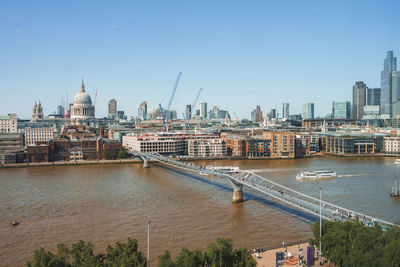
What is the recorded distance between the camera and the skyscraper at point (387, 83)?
124 metres

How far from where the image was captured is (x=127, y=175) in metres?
25.6

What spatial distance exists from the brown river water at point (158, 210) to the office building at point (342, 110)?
11980cm

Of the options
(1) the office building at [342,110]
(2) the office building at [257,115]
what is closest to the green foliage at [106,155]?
(1) the office building at [342,110]

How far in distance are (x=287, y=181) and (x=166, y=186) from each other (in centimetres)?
690

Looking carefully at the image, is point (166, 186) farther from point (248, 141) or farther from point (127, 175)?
point (248, 141)

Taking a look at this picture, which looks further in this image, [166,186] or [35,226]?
[166,186]

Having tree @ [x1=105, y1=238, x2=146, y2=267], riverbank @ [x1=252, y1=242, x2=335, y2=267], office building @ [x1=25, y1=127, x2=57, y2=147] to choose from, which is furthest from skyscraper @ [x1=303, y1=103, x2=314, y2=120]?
tree @ [x1=105, y1=238, x2=146, y2=267]

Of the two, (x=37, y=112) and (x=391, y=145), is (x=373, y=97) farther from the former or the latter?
(x=37, y=112)

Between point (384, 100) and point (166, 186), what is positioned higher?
point (384, 100)

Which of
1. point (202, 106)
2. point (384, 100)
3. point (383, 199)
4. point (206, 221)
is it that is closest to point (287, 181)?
point (383, 199)

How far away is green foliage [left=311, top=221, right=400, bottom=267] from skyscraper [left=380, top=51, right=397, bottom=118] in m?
124

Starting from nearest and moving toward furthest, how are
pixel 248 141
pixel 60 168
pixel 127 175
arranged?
pixel 127 175
pixel 60 168
pixel 248 141

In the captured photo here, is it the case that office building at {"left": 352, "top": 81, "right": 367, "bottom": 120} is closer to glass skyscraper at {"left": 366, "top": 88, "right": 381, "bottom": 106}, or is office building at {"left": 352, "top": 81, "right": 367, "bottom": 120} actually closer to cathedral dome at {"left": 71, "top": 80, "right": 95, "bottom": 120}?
glass skyscraper at {"left": 366, "top": 88, "right": 381, "bottom": 106}

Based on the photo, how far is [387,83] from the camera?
5153 inches
